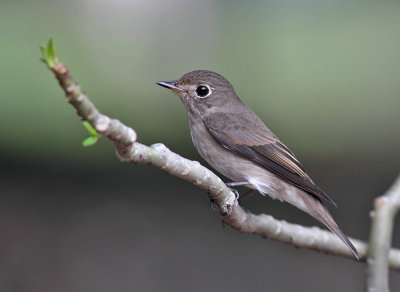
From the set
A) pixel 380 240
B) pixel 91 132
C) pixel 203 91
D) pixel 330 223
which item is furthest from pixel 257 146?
pixel 91 132

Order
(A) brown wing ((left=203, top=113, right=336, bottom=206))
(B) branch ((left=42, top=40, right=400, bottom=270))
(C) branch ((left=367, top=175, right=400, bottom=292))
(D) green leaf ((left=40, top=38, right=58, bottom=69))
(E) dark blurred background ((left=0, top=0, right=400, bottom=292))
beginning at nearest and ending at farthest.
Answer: (D) green leaf ((left=40, top=38, right=58, bottom=69)) → (B) branch ((left=42, top=40, right=400, bottom=270)) → (C) branch ((left=367, top=175, right=400, bottom=292)) → (A) brown wing ((left=203, top=113, right=336, bottom=206)) → (E) dark blurred background ((left=0, top=0, right=400, bottom=292))

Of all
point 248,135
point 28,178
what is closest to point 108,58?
point 28,178

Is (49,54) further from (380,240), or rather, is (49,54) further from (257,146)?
(257,146)

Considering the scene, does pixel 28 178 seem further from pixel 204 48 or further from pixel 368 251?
pixel 368 251

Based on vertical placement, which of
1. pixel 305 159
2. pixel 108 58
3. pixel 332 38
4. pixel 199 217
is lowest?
pixel 199 217

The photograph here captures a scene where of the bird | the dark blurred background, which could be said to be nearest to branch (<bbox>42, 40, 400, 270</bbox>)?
the bird

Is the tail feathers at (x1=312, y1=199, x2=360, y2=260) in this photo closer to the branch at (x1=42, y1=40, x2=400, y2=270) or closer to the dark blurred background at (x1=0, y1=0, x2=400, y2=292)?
the branch at (x1=42, y1=40, x2=400, y2=270)
